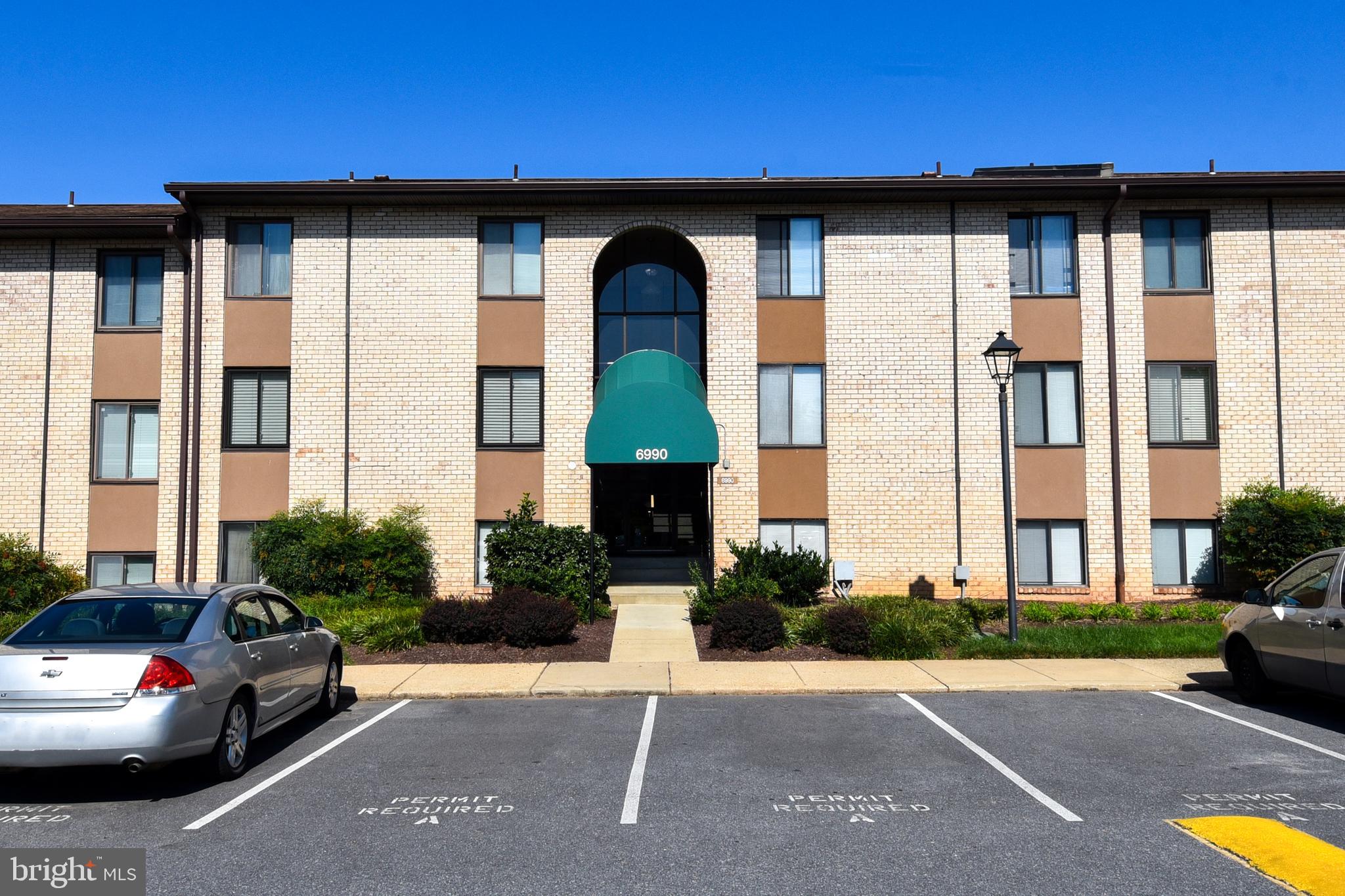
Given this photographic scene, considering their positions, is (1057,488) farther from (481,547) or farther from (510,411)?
(481,547)

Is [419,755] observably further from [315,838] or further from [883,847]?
[883,847]

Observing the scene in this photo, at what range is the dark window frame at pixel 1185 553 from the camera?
1806 cm

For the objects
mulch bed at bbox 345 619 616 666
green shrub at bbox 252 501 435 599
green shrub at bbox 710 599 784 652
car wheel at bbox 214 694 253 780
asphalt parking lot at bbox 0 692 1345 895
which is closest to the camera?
asphalt parking lot at bbox 0 692 1345 895

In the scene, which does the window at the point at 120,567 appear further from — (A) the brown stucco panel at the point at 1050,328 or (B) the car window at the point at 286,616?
(A) the brown stucco panel at the point at 1050,328

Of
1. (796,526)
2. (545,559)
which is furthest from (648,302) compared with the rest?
(545,559)

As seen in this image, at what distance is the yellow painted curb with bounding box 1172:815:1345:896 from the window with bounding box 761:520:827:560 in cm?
1190

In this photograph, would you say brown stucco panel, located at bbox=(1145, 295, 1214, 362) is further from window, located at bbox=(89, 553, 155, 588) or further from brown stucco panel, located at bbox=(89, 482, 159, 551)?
window, located at bbox=(89, 553, 155, 588)

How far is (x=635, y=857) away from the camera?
18.5 ft

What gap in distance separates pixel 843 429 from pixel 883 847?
12989 mm

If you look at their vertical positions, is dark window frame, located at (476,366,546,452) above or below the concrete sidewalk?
above

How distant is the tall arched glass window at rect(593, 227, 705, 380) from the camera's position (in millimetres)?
19547

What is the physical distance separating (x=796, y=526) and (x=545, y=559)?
5090 mm

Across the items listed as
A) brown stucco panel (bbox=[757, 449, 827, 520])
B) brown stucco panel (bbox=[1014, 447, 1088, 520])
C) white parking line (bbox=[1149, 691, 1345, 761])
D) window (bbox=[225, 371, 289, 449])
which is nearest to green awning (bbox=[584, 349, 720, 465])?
brown stucco panel (bbox=[757, 449, 827, 520])

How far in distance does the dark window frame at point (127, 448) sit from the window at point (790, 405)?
11.9m
